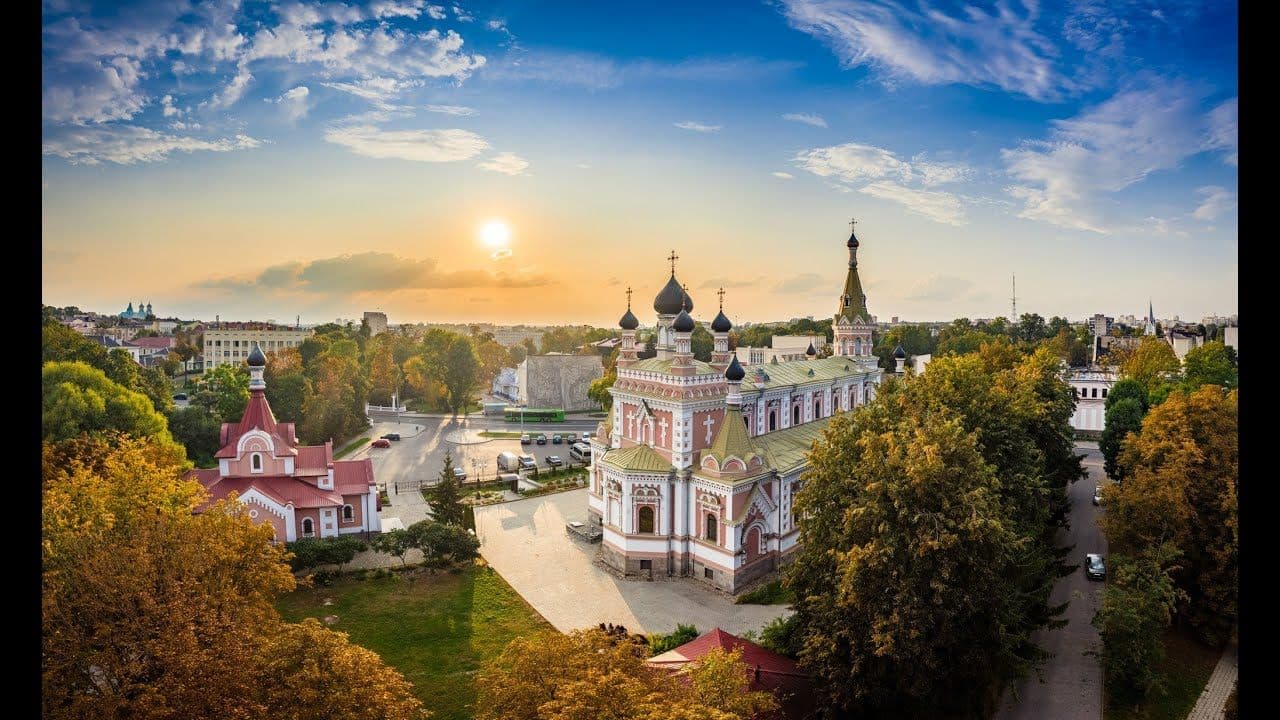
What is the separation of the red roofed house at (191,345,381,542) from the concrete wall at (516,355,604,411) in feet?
103

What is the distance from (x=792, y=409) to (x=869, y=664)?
55.8ft

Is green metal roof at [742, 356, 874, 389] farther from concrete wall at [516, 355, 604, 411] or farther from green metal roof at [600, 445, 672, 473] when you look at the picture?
concrete wall at [516, 355, 604, 411]

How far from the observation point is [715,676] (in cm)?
1075

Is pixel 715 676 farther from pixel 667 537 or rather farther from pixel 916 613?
pixel 667 537

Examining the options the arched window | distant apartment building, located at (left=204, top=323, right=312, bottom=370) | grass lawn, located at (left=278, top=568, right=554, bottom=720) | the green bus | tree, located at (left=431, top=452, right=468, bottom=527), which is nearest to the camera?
grass lawn, located at (left=278, top=568, right=554, bottom=720)

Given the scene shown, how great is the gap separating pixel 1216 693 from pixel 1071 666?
314 centimetres

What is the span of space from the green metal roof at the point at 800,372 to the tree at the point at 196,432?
27578 millimetres

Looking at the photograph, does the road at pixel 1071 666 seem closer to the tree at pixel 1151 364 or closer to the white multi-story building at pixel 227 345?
the tree at pixel 1151 364

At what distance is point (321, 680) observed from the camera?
9.97 metres

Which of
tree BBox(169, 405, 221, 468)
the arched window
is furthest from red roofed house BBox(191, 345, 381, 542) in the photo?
the arched window

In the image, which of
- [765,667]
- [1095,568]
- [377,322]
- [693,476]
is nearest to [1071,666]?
[1095,568]

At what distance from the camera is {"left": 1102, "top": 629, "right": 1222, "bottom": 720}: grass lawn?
16297 mm
